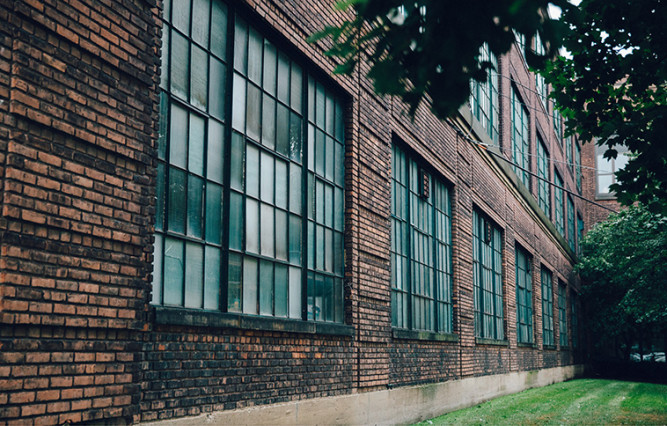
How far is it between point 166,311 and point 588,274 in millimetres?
29130

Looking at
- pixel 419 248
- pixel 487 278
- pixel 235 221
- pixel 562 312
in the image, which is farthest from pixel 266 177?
pixel 562 312

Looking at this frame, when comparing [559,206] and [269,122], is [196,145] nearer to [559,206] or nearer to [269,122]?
[269,122]

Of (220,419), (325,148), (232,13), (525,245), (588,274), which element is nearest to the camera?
(220,419)

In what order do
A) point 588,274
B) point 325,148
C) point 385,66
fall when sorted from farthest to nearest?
point 588,274 → point 325,148 → point 385,66

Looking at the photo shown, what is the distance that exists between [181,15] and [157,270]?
7.65ft

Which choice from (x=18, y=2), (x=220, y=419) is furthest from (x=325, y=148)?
(x=18, y=2)

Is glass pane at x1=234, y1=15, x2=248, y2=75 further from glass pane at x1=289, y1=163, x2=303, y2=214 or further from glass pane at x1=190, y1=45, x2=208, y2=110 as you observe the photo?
glass pane at x1=289, y1=163, x2=303, y2=214

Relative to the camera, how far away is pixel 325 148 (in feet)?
30.9

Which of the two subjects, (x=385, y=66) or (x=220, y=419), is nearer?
(x=385, y=66)

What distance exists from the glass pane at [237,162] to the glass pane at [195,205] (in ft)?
1.80

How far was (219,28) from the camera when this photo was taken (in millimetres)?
7336

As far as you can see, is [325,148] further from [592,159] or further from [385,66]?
[592,159]

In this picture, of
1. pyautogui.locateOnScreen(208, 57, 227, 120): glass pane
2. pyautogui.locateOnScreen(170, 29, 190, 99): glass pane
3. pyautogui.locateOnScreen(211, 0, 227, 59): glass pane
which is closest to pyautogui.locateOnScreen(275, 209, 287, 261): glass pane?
pyautogui.locateOnScreen(208, 57, 227, 120): glass pane

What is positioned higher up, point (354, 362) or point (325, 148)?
point (325, 148)
